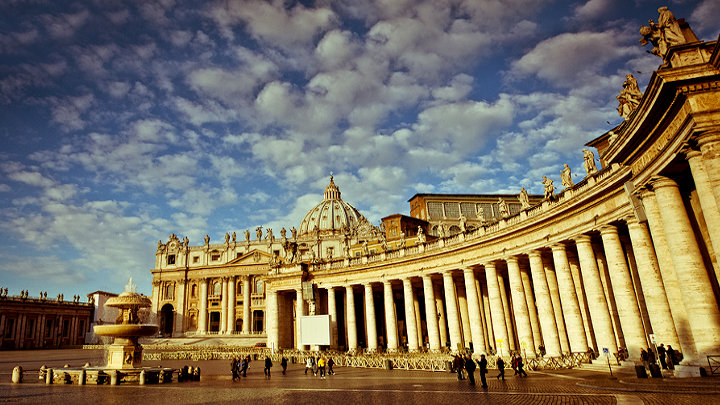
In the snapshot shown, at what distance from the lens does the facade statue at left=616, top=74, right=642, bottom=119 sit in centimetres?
1802

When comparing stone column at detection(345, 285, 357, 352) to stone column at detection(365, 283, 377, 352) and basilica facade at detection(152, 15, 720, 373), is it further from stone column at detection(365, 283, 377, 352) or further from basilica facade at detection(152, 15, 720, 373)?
stone column at detection(365, 283, 377, 352)

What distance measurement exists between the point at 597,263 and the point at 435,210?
5062 centimetres

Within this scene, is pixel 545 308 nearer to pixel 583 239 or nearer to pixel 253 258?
pixel 583 239

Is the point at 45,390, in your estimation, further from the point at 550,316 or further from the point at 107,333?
the point at 550,316

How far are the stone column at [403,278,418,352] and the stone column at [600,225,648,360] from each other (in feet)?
67.1

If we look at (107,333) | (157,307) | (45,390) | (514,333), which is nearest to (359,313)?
(514,333)

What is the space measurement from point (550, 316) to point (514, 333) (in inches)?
381

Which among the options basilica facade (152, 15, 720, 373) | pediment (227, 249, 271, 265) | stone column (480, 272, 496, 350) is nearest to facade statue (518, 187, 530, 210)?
basilica facade (152, 15, 720, 373)

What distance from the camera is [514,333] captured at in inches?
1457

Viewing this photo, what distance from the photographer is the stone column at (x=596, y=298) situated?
78.7 feet

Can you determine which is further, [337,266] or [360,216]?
[360,216]

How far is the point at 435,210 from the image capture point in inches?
3046

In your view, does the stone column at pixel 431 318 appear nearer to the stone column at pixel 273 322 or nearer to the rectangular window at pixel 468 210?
the stone column at pixel 273 322

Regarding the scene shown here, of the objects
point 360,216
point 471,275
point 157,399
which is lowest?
point 157,399
